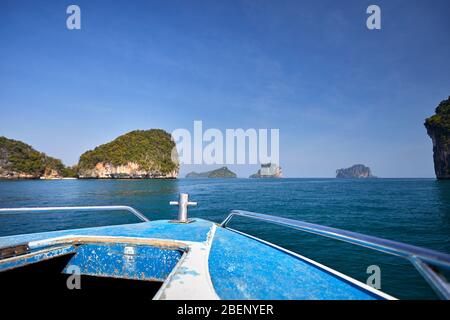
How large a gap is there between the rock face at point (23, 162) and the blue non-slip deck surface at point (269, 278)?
575 feet

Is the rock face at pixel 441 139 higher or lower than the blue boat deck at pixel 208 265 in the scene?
higher

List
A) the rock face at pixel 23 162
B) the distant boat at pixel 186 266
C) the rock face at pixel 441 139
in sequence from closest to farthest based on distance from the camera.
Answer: the distant boat at pixel 186 266 → the rock face at pixel 441 139 → the rock face at pixel 23 162

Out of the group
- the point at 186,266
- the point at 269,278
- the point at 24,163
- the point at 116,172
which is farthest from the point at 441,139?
the point at 24,163

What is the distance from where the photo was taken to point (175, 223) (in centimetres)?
400

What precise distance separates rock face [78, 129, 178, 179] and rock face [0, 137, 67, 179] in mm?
18575

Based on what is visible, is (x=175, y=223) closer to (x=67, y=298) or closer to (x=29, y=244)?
(x=67, y=298)

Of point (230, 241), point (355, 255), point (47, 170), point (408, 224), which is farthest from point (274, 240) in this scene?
point (47, 170)

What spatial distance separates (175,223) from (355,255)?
8.21 meters

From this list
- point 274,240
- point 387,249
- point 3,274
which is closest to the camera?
point 387,249

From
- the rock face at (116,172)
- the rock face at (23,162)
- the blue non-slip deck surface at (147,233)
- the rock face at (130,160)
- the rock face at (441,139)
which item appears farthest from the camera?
the rock face at (130,160)

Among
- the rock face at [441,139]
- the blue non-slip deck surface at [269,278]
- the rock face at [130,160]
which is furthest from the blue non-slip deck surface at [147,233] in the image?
the rock face at [130,160]

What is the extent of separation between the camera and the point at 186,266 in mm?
1838

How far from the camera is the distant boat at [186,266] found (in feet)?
4.87

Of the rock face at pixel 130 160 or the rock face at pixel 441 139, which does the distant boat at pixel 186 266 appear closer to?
the rock face at pixel 441 139
